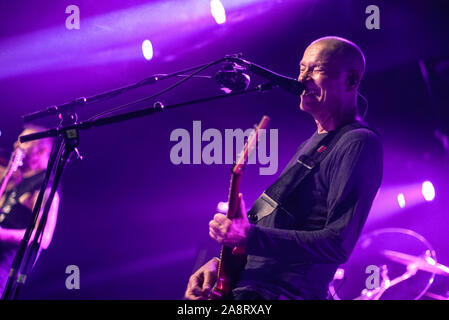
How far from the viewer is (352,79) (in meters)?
2.36

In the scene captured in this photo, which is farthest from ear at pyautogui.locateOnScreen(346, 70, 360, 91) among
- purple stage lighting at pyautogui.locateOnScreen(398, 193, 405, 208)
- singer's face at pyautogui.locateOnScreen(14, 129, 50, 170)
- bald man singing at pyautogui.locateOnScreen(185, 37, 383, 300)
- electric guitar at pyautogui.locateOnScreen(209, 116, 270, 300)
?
singer's face at pyautogui.locateOnScreen(14, 129, 50, 170)

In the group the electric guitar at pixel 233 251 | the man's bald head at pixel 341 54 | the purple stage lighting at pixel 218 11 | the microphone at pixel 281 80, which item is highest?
the purple stage lighting at pixel 218 11

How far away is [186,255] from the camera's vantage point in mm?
4637

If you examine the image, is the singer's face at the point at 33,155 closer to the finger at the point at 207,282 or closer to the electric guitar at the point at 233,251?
the finger at the point at 207,282

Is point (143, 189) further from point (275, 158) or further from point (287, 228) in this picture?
point (287, 228)

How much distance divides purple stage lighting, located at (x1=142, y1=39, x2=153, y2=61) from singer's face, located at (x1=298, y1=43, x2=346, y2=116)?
266cm

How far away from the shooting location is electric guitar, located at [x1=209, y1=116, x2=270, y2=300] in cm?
184

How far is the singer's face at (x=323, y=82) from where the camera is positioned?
7.48ft

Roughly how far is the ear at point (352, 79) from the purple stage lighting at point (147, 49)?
2.80m

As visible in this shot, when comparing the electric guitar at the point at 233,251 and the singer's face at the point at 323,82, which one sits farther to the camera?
the singer's face at the point at 323,82

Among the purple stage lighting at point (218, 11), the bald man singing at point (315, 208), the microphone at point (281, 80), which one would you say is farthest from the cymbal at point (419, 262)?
the purple stage lighting at point (218, 11)

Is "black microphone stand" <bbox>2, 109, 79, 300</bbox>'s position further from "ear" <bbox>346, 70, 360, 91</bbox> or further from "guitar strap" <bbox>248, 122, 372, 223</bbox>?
"ear" <bbox>346, 70, 360, 91</bbox>
